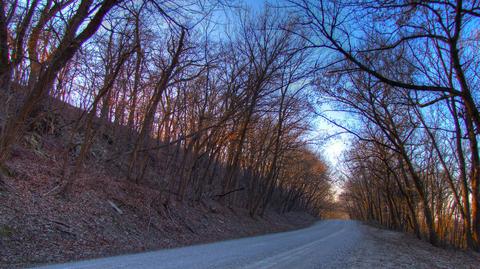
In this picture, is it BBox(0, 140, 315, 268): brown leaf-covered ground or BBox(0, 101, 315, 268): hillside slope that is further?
BBox(0, 101, 315, 268): hillside slope

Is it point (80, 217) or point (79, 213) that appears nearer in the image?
point (80, 217)

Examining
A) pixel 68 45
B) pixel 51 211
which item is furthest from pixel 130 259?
pixel 68 45

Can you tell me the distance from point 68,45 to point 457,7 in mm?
8846

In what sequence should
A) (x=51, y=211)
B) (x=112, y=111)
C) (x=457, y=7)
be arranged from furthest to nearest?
(x=112, y=111), (x=51, y=211), (x=457, y=7)

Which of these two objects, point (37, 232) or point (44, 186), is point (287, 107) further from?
point (37, 232)

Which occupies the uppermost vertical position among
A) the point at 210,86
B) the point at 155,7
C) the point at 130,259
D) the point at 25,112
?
the point at 210,86

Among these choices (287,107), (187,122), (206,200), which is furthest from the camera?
(287,107)

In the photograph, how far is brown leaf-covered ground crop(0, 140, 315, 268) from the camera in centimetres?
874

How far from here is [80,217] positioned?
38.2 ft

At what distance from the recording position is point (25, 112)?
962cm

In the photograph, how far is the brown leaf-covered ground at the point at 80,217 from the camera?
8.74m

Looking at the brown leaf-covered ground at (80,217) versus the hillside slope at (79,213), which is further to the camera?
the hillside slope at (79,213)

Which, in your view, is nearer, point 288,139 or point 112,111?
point 112,111

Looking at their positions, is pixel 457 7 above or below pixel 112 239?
above
